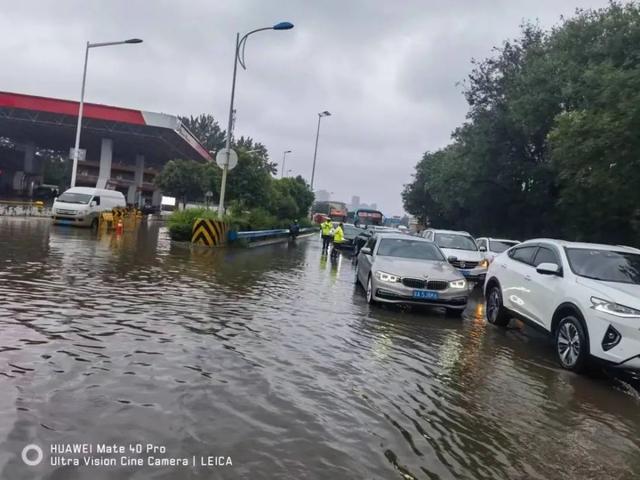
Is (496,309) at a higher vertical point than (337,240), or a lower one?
lower

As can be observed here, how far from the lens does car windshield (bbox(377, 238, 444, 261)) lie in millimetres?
11398

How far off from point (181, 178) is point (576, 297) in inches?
2274

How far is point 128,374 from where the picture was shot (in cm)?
506

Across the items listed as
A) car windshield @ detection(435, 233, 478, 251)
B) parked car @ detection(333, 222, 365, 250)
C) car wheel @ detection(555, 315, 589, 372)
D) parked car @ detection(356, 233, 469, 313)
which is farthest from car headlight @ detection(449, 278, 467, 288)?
parked car @ detection(333, 222, 365, 250)

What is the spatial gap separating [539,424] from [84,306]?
244 inches

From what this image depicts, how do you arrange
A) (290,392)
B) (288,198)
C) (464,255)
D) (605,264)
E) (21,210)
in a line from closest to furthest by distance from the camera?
(290,392), (605,264), (464,255), (21,210), (288,198)

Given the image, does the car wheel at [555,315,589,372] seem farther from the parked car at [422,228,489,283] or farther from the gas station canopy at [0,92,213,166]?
the gas station canopy at [0,92,213,166]

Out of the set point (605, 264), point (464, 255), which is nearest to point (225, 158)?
point (464, 255)

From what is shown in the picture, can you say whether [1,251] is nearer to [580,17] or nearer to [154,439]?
[154,439]

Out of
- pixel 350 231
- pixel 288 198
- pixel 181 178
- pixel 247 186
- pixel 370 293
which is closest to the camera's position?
pixel 370 293

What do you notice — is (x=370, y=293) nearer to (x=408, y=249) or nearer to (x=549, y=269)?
(x=408, y=249)

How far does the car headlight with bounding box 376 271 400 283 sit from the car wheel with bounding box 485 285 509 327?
1.81 meters

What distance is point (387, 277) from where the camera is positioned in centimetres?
990

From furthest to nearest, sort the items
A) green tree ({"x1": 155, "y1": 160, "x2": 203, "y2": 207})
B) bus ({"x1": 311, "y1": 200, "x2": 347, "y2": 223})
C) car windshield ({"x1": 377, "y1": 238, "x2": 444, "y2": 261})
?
bus ({"x1": 311, "y1": 200, "x2": 347, "y2": 223})
green tree ({"x1": 155, "y1": 160, "x2": 203, "y2": 207})
car windshield ({"x1": 377, "y1": 238, "x2": 444, "y2": 261})
